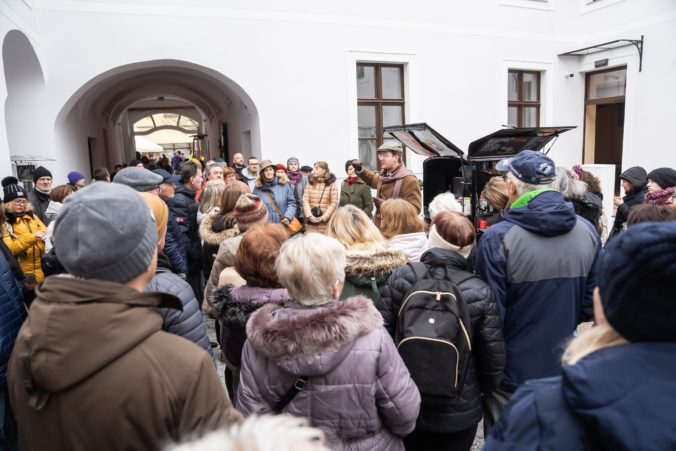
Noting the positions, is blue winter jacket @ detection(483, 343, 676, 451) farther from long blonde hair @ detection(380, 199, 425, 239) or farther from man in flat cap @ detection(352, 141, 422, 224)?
man in flat cap @ detection(352, 141, 422, 224)

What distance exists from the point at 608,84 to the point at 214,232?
34.1 ft

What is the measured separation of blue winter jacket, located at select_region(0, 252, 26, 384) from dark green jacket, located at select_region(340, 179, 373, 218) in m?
4.67

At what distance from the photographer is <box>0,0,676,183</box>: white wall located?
24.5 feet

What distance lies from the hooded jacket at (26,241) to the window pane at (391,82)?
276 inches

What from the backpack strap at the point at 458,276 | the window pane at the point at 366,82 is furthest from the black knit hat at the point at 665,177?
the window pane at the point at 366,82

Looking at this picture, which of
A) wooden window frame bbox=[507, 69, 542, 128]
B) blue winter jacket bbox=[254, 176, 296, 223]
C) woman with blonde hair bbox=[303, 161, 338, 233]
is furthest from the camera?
wooden window frame bbox=[507, 69, 542, 128]

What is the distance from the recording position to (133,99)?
15.7 meters

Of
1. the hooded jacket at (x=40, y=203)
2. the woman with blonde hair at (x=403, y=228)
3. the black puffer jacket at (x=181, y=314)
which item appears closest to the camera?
the black puffer jacket at (x=181, y=314)

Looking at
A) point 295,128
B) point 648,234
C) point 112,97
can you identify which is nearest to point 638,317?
point 648,234

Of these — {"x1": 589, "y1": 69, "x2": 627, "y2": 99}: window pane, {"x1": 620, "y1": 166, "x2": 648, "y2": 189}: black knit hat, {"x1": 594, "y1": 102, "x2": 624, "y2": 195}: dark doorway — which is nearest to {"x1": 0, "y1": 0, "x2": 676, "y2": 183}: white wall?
{"x1": 589, "y1": 69, "x2": 627, "y2": 99}: window pane

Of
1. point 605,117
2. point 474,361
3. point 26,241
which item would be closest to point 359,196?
point 26,241

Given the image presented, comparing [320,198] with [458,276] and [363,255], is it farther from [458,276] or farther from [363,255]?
[458,276]

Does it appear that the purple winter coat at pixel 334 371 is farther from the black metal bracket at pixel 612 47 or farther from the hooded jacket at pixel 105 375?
the black metal bracket at pixel 612 47

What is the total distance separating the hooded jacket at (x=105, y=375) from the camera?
1.02 meters
